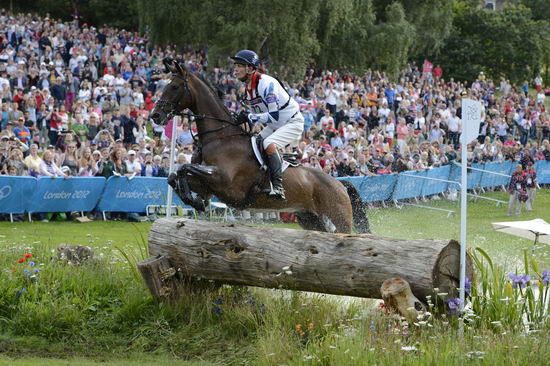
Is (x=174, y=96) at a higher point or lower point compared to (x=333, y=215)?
higher

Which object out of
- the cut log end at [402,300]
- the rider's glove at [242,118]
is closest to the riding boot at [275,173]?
the rider's glove at [242,118]

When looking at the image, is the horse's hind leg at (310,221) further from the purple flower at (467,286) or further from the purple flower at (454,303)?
the purple flower at (454,303)

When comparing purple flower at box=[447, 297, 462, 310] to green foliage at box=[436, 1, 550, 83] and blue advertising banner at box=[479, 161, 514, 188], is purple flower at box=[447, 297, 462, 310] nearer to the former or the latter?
blue advertising banner at box=[479, 161, 514, 188]

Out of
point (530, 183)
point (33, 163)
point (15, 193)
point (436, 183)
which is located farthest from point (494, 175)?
point (15, 193)

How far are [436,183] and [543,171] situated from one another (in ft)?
24.4

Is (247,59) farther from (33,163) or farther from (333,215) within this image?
(33,163)

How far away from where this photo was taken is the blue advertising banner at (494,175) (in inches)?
1091

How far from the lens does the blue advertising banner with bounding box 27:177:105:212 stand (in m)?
17.8

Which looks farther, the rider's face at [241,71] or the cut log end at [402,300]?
the rider's face at [241,71]

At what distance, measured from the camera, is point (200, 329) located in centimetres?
982

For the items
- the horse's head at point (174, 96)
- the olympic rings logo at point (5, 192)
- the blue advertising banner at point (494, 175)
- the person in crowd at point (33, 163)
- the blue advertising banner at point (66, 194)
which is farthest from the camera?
the blue advertising banner at point (494, 175)

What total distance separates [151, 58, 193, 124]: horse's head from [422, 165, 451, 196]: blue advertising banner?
13448 millimetres

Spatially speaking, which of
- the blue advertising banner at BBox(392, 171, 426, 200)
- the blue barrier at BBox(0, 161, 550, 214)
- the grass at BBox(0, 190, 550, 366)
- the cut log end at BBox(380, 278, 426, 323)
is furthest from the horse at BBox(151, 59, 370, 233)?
the blue advertising banner at BBox(392, 171, 426, 200)

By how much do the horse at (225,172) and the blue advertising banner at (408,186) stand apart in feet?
35.3
